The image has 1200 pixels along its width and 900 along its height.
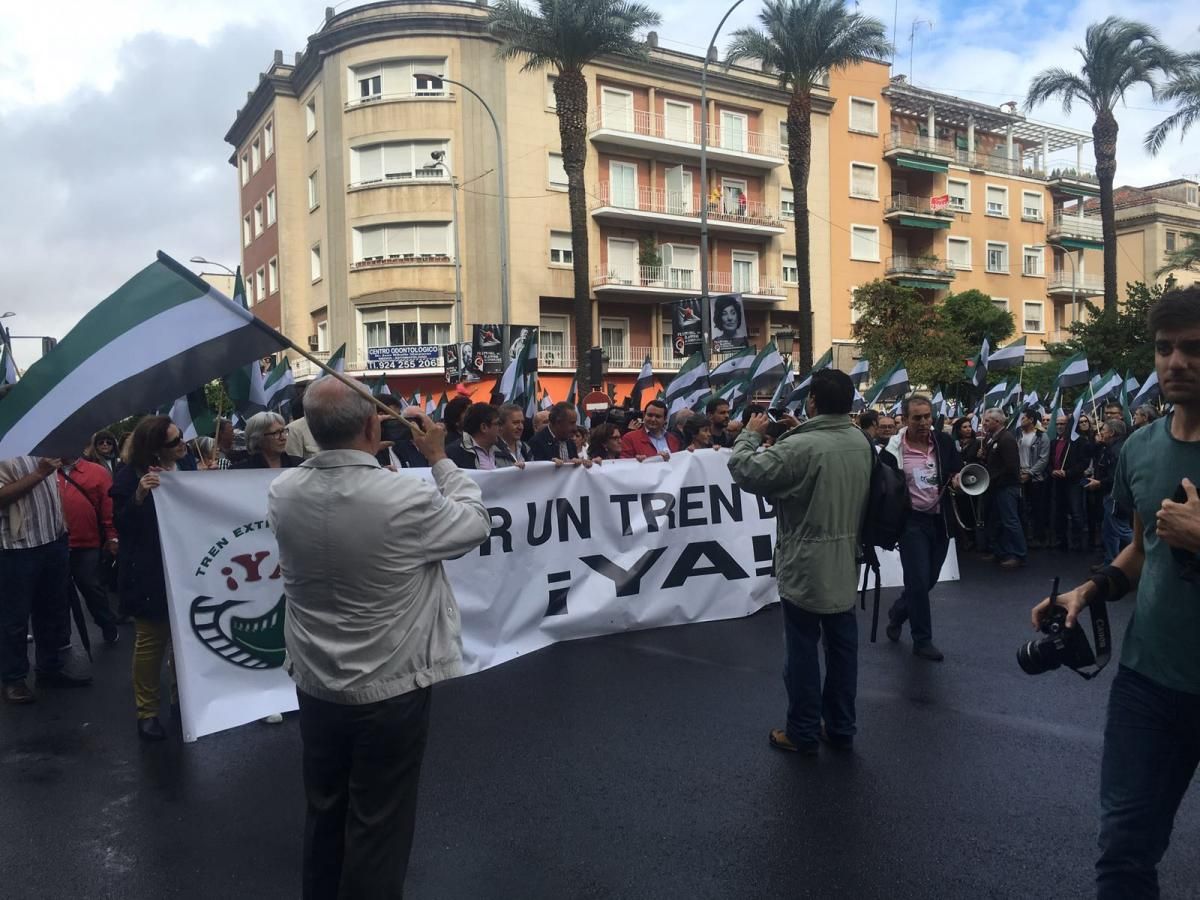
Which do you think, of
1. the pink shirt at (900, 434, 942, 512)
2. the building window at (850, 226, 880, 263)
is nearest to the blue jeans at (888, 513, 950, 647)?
the pink shirt at (900, 434, 942, 512)

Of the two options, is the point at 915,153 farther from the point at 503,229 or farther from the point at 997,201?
the point at 503,229

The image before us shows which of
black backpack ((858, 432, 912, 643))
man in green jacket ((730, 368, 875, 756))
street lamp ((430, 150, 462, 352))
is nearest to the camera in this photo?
man in green jacket ((730, 368, 875, 756))

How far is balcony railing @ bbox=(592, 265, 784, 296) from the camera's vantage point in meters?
37.2

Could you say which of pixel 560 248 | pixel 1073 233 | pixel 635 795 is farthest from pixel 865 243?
pixel 635 795

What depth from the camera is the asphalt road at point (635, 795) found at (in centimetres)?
360

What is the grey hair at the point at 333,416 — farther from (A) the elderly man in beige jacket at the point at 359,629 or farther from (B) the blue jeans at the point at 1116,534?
(B) the blue jeans at the point at 1116,534

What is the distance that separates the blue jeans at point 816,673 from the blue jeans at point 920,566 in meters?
2.00

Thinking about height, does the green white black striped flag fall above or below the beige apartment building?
below

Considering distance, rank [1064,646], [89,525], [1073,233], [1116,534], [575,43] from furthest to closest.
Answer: [1073,233], [575,43], [1116,534], [89,525], [1064,646]

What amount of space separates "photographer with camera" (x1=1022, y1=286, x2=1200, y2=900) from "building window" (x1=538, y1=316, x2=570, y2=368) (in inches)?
1323

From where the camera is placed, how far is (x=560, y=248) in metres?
36.6

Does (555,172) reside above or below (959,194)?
below

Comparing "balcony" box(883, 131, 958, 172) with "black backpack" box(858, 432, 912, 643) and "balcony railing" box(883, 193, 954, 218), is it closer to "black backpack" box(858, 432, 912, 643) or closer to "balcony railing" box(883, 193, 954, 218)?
"balcony railing" box(883, 193, 954, 218)

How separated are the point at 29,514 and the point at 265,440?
164 centimetres
